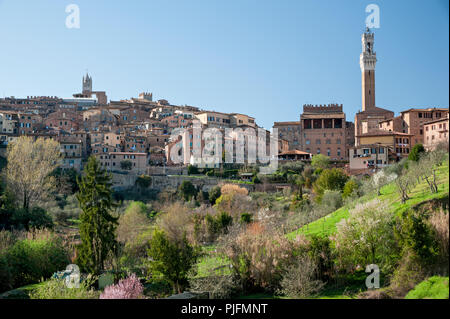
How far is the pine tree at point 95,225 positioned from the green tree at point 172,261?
6.96 ft

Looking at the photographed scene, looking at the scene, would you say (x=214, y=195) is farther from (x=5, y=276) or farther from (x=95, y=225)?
(x=5, y=276)

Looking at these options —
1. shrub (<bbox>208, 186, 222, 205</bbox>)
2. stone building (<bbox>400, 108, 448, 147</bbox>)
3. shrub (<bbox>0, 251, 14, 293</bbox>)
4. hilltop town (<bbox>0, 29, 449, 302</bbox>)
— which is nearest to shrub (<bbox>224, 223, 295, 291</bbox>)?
hilltop town (<bbox>0, 29, 449, 302</bbox>)

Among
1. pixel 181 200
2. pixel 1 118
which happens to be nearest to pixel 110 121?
pixel 1 118

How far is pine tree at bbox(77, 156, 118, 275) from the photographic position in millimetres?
14891

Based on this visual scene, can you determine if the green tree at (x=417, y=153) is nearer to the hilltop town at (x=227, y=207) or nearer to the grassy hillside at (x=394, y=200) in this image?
the hilltop town at (x=227, y=207)

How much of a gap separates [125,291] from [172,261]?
2063 mm

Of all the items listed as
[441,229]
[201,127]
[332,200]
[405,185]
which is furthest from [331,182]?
[201,127]

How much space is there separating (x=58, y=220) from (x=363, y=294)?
73.0 feet

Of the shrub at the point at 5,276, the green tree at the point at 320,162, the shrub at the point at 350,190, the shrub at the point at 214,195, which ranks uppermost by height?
the green tree at the point at 320,162

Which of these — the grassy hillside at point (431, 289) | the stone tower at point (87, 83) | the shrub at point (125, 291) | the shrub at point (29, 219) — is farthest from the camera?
the stone tower at point (87, 83)

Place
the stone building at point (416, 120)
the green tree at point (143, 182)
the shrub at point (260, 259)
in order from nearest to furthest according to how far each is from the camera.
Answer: the shrub at point (260, 259) < the stone building at point (416, 120) < the green tree at point (143, 182)

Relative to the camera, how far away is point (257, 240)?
13.3 meters

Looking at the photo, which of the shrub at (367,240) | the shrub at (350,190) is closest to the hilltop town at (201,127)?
the shrub at (350,190)

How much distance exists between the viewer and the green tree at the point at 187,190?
35156 mm
